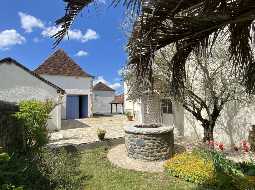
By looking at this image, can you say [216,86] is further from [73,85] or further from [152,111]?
[73,85]

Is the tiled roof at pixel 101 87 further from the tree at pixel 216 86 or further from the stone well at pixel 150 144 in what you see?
the stone well at pixel 150 144

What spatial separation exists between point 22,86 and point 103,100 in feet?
93.2

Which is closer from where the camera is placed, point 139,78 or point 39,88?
point 139,78

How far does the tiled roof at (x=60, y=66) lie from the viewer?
3212cm

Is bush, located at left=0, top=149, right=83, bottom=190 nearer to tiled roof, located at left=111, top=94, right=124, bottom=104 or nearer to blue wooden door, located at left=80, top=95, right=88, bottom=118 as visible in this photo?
blue wooden door, located at left=80, top=95, right=88, bottom=118

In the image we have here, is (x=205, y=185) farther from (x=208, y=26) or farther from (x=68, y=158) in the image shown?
(x=208, y=26)

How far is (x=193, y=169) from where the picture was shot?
38.1 feet

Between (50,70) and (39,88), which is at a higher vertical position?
(50,70)

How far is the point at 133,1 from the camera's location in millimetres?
3668

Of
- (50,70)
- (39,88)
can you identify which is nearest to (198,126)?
(39,88)

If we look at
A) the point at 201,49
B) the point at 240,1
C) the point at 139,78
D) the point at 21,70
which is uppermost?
the point at 21,70

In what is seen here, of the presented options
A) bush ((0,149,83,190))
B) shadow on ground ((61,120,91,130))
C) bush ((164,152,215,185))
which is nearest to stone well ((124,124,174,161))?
bush ((164,152,215,185))

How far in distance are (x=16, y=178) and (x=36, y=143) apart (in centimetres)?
429

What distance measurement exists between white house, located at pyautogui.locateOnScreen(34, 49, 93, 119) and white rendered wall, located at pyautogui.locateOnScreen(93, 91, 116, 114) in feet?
44.8
